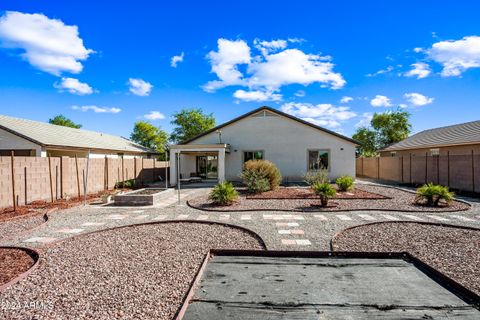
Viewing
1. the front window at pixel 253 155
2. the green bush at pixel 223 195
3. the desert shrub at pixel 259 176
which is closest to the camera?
the green bush at pixel 223 195

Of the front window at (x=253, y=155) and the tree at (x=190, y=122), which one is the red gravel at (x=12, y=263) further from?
the tree at (x=190, y=122)

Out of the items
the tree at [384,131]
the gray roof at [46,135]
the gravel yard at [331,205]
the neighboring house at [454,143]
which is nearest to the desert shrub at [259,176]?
the gravel yard at [331,205]

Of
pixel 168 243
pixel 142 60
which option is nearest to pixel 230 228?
pixel 168 243

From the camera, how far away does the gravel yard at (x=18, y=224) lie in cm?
661

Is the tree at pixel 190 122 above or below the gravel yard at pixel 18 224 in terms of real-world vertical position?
above

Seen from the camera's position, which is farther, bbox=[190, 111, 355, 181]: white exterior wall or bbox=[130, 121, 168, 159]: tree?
bbox=[130, 121, 168, 159]: tree

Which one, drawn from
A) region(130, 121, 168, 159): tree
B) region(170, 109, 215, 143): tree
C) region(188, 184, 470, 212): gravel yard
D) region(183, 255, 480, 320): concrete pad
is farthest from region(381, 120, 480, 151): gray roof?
region(130, 121, 168, 159): tree

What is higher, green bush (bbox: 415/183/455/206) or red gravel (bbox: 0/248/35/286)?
green bush (bbox: 415/183/455/206)

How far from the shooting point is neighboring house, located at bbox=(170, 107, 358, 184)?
18.8m

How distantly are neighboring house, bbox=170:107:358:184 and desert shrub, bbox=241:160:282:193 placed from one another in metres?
4.98

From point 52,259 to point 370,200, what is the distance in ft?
34.0

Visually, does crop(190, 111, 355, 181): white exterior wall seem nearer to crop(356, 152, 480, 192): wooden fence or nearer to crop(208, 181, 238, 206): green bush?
crop(356, 152, 480, 192): wooden fence

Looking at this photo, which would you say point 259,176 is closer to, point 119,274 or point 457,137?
point 119,274

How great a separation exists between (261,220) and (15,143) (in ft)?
49.4
